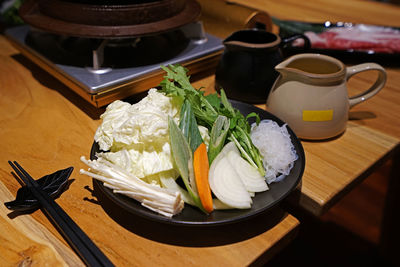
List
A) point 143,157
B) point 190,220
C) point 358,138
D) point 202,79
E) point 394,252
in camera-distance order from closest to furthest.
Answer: point 190,220 < point 143,157 < point 358,138 < point 202,79 < point 394,252

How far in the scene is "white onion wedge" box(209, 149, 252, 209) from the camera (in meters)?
0.79

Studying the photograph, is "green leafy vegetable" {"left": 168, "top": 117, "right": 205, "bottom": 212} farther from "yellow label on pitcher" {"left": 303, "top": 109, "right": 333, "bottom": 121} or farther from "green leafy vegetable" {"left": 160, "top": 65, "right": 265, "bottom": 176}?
"yellow label on pitcher" {"left": 303, "top": 109, "right": 333, "bottom": 121}

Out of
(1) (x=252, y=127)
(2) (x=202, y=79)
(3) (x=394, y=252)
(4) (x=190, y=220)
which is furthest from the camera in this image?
(3) (x=394, y=252)

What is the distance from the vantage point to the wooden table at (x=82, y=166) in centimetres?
80

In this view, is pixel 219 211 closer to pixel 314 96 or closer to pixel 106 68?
pixel 314 96

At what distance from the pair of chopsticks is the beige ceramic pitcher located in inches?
26.9

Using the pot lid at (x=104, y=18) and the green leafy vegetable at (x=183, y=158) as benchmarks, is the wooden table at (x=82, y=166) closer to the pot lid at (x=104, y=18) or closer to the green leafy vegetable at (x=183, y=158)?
the green leafy vegetable at (x=183, y=158)

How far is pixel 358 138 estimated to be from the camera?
3.85ft

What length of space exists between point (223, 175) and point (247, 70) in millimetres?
515

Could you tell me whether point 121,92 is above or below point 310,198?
above

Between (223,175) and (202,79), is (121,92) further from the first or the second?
(223,175)

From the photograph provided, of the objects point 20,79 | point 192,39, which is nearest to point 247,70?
point 192,39

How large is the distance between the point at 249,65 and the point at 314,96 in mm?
271

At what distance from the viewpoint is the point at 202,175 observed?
2.70ft
